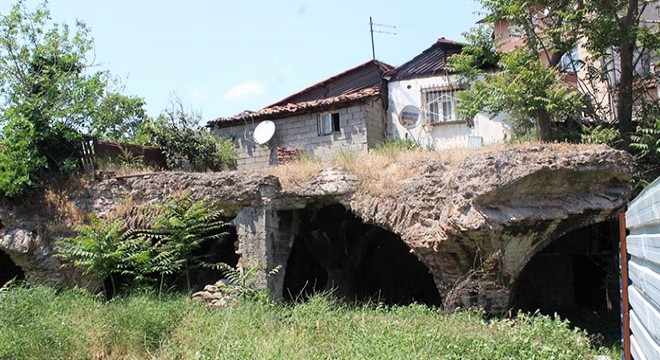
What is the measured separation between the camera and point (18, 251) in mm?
12438

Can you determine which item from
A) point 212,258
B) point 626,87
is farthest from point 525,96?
point 212,258

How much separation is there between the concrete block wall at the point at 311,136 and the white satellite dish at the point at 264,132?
0.39 m

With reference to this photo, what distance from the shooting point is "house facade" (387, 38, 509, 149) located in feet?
→ 57.2

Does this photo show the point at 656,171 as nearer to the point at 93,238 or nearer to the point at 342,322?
the point at 342,322

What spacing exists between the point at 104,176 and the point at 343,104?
758 centimetres

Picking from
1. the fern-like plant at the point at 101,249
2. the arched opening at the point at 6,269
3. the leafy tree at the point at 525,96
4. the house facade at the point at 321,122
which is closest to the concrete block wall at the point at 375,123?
the house facade at the point at 321,122

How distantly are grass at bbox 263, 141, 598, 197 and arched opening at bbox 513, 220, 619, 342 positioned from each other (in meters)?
4.21

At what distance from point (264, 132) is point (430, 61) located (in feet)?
19.0

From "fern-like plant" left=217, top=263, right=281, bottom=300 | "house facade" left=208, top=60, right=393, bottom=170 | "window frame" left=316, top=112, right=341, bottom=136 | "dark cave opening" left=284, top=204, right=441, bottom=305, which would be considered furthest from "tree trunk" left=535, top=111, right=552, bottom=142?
"fern-like plant" left=217, top=263, right=281, bottom=300

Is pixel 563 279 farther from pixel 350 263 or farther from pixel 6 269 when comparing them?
pixel 6 269

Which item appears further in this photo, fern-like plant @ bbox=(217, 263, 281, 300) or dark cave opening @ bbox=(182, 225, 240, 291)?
dark cave opening @ bbox=(182, 225, 240, 291)

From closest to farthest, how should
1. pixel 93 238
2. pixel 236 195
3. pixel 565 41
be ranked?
pixel 93 238 < pixel 236 195 < pixel 565 41

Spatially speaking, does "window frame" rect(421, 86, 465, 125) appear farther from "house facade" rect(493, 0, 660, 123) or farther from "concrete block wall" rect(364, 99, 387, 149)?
"house facade" rect(493, 0, 660, 123)

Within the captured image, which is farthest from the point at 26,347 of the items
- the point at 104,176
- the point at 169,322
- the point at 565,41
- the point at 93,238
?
the point at 565,41
